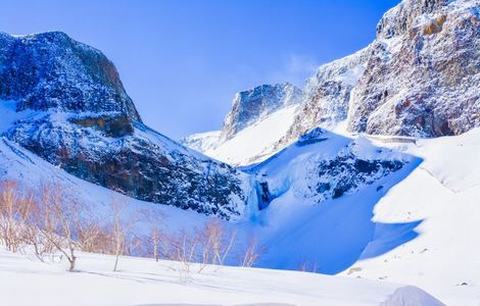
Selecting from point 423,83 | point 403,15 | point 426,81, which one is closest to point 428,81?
point 426,81

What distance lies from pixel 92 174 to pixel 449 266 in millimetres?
34474

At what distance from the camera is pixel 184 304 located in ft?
23.1

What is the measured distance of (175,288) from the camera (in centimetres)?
830

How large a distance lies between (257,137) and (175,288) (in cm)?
11981

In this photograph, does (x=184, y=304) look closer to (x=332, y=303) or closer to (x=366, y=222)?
(x=332, y=303)

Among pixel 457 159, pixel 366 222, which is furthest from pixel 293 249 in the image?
pixel 457 159

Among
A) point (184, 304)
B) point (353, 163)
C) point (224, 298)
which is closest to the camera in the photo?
point (184, 304)

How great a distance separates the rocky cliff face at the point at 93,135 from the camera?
5316cm

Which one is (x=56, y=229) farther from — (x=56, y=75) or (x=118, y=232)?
(x=56, y=75)

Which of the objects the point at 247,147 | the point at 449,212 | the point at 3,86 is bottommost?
the point at 449,212

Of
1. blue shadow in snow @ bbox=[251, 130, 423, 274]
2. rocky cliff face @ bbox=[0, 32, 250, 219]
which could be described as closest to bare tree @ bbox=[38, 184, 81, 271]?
blue shadow in snow @ bbox=[251, 130, 423, 274]

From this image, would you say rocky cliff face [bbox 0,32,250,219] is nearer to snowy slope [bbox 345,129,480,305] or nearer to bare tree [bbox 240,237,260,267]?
bare tree [bbox 240,237,260,267]

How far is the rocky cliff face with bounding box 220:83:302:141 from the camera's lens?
15300cm

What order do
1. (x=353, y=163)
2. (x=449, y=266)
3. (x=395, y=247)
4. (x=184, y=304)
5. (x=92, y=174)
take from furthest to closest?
(x=353, y=163)
(x=92, y=174)
(x=395, y=247)
(x=449, y=266)
(x=184, y=304)
